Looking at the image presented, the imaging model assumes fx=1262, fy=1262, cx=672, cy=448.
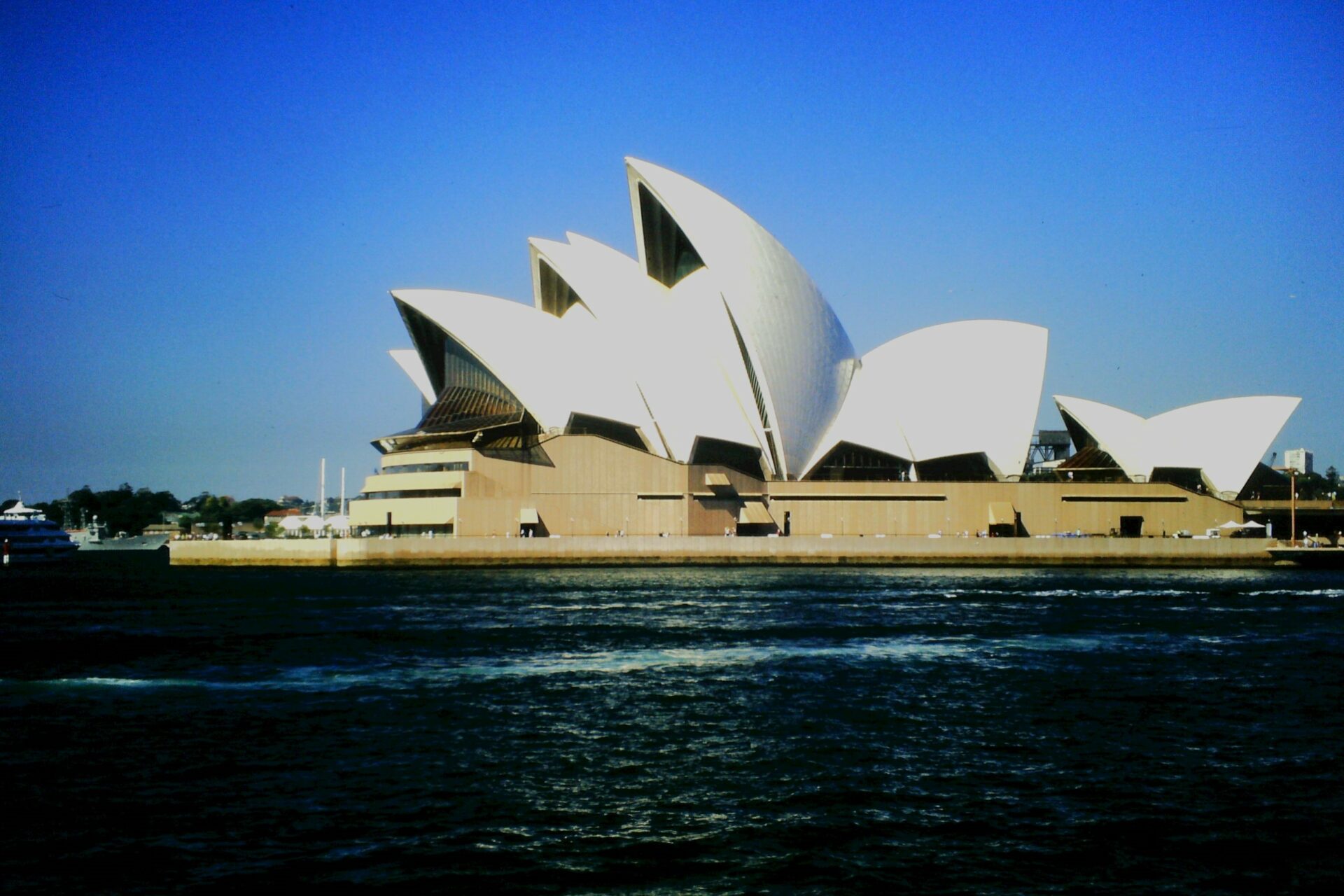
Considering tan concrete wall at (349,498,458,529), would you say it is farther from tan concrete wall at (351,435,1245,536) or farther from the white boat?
the white boat

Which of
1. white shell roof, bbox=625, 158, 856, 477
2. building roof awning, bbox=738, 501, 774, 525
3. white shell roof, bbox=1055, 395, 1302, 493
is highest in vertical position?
white shell roof, bbox=625, 158, 856, 477

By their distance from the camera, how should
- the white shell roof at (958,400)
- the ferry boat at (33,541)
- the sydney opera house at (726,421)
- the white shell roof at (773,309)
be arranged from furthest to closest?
the ferry boat at (33,541), the white shell roof at (958,400), the sydney opera house at (726,421), the white shell roof at (773,309)

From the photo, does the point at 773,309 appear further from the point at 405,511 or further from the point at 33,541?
the point at 33,541

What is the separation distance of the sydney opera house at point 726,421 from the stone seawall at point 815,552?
2292mm

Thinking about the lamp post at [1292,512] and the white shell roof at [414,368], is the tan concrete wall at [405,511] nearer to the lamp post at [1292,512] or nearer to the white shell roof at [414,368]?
the white shell roof at [414,368]

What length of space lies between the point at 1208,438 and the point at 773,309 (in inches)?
893

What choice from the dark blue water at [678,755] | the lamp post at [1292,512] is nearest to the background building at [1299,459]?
the lamp post at [1292,512]

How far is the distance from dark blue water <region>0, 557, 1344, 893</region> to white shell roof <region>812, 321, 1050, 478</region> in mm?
30111

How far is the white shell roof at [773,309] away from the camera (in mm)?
51531

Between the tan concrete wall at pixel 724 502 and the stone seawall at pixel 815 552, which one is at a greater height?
the tan concrete wall at pixel 724 502

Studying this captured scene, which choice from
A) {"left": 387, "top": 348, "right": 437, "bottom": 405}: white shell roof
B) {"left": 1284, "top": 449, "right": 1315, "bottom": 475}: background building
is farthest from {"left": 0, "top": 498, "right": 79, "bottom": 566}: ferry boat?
{"left": 1284, "top": 449, "right": 1315, "bottom": 475}: background building

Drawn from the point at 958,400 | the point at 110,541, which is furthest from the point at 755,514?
the point at 110,541

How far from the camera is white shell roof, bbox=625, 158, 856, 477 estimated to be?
169 ft

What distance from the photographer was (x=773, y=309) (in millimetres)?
53312
